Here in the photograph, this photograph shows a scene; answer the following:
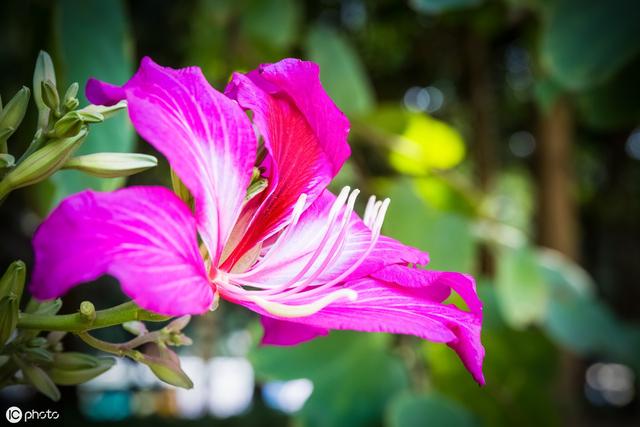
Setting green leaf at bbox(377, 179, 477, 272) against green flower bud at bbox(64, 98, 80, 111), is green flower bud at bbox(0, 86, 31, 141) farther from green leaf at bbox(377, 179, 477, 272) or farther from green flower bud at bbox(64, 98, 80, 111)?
green leaf at bbox(377, 179, 477, 272)

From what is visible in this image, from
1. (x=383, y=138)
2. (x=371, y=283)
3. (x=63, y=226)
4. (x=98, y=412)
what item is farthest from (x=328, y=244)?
(x=98, y=412)

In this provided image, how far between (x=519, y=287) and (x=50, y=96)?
1107 mm

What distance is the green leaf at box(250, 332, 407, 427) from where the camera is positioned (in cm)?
109

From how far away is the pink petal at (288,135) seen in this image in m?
0.37

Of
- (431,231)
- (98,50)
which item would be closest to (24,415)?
(98,50)

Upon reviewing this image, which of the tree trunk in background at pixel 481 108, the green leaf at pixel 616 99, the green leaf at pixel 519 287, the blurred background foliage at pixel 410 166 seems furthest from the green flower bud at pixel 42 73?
the tree trunk in background at pixel 481 108

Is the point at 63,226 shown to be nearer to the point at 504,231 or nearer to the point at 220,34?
the point at 504,231

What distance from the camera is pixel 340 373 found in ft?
3.78

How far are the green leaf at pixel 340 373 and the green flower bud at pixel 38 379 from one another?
76cm

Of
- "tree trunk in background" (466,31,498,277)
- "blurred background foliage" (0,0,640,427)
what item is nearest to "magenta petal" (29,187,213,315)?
"blurred background foliage" (0,0,640,427)

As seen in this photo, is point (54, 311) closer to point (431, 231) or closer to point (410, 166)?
point (431, 231)

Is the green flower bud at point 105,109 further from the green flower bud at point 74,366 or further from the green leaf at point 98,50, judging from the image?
the green leaf at point 98,50

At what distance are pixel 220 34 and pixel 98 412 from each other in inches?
178

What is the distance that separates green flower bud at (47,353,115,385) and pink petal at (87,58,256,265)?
0.23 feet
